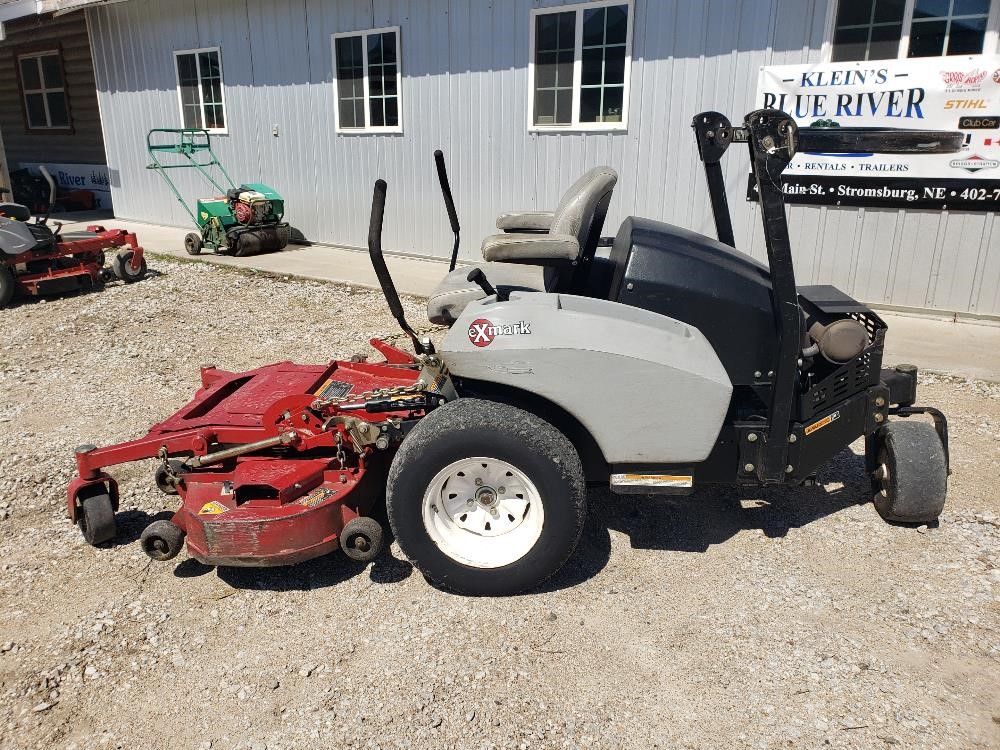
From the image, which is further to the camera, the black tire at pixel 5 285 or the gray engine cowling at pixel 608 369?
the black tire at pixel 5 285

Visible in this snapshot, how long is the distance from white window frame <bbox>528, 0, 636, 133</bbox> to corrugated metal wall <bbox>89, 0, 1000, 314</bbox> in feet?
0.27

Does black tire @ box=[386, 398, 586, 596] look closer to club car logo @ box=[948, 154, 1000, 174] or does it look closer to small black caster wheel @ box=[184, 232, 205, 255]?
club car logo @ box=[948, 154, 1000, 174]

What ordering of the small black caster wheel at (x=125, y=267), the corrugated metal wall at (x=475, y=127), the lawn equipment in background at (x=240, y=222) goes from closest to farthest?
the corrugated metal wall at (x=475, y=127)
the small black caster wheel at (x=125, y=267)
the lawn equipment in background at (x=240, y=222)

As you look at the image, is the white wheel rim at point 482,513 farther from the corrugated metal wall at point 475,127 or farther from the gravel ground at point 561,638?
the corrugated metal wall at point 475,127

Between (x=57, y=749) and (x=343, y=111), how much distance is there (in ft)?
31.3

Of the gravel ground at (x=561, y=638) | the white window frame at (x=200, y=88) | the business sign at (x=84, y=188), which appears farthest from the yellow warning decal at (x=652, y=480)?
the business sign at (x=84, y=188)

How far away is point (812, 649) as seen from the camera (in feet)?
9.04

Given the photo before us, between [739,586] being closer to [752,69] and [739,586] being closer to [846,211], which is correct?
[846,211]

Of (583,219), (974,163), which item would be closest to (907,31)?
(974,163)

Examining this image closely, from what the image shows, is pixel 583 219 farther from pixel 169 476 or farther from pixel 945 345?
pixel 945 345

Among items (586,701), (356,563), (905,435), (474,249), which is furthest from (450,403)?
(474,249)

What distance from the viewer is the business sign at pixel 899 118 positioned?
21.3 ft

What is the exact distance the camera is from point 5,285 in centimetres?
764

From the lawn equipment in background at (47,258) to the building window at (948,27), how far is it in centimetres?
793
